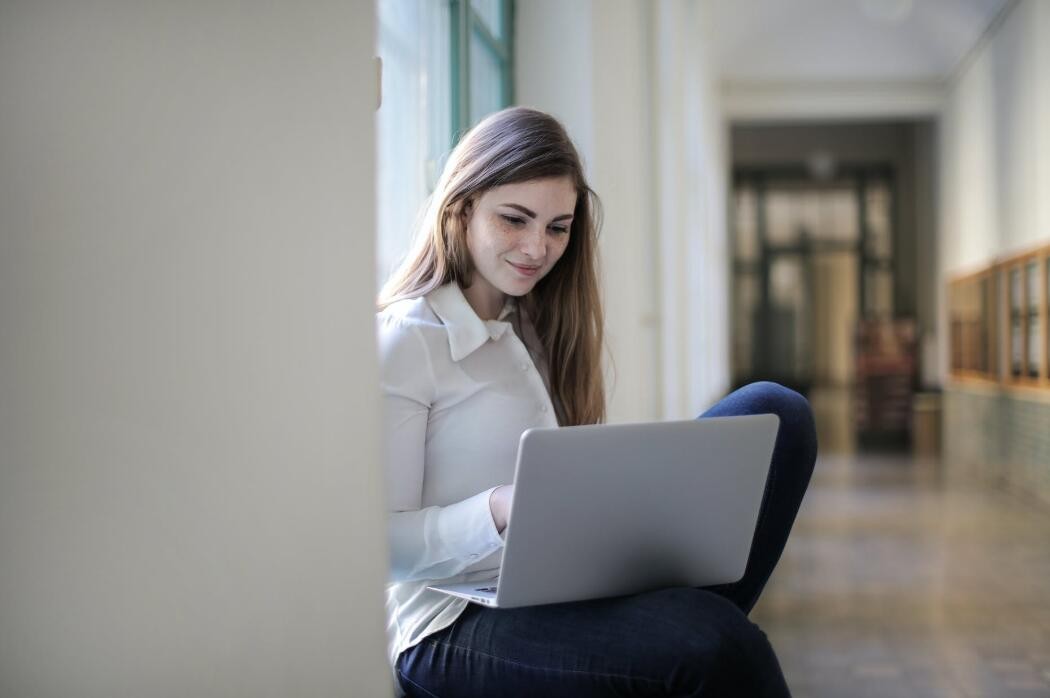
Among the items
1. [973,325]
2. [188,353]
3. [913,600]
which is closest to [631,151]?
[913,600]

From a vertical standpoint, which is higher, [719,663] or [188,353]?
→ [188,353]

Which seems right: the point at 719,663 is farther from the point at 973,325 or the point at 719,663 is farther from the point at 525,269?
the point at 973,325

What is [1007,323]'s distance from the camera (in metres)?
8.32

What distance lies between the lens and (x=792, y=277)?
55.1 ft

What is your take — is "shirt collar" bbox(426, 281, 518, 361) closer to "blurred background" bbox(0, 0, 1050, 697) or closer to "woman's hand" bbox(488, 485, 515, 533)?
"blurred background" bbox(0, 0, 1050, 697)

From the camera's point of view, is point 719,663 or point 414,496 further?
point 414,496

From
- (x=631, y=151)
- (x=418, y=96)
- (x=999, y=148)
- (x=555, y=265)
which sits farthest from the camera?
(x=999, y=148)

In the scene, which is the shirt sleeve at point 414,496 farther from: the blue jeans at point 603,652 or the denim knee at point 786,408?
the denim knee at point 786,408

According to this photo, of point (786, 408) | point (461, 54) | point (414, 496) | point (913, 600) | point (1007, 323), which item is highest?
point (461, 54)

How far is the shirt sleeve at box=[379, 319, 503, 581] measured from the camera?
1.51 m

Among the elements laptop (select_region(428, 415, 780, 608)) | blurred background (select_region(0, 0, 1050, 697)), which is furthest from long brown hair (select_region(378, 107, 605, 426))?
laptop (select_region(428, 415, 780, 608))

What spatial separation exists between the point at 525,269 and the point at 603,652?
67 centimetres

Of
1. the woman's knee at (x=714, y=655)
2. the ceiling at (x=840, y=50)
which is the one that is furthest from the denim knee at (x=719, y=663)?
the ceiling at (x=840, y=50)

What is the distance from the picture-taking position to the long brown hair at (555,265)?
1796 millimetres
